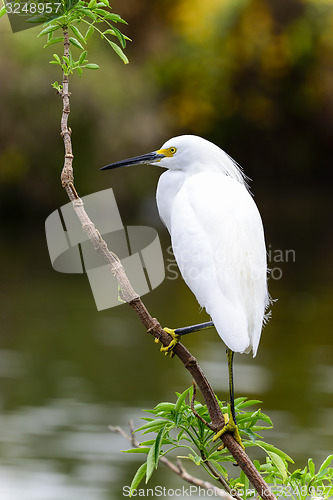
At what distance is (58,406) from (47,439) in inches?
22.4

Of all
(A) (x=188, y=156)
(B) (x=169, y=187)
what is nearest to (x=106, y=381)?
(B) (x=169, y=187)

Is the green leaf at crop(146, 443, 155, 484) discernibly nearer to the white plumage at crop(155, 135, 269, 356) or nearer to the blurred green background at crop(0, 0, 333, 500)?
the white plumage at crop(155, 135, 269, 356)

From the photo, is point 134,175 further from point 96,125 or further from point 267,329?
point 267,329

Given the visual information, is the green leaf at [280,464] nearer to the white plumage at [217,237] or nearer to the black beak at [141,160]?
the white plumage at [217,237]

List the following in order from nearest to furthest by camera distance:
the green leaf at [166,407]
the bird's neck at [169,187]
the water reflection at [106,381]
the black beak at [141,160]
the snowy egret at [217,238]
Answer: the green leaf at [166,407], the snowy egret at [217,238], the black beak at [141,160], the bird's neck at [169,187], the water reflection at [106,381]

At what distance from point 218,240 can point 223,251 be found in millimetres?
41

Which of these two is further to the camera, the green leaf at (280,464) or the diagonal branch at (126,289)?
the green leaf at (280,464)

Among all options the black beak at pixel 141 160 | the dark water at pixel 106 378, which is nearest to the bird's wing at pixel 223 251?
the black beak at pixel 141 160

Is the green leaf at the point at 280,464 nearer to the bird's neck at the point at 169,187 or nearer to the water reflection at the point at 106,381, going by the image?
the bird's neck at the point at 169,187

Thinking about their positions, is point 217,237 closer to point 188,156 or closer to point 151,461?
point 188,156

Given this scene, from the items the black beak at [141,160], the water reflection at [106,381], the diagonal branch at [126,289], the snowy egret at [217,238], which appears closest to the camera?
the diagonal branch at [126,289]

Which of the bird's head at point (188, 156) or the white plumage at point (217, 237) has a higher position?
the bird's head at point (188, 156)

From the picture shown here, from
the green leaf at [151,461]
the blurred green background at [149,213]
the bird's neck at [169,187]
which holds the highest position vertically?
the bird's neck at [169,187]

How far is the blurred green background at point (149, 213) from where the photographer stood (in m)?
5.59
